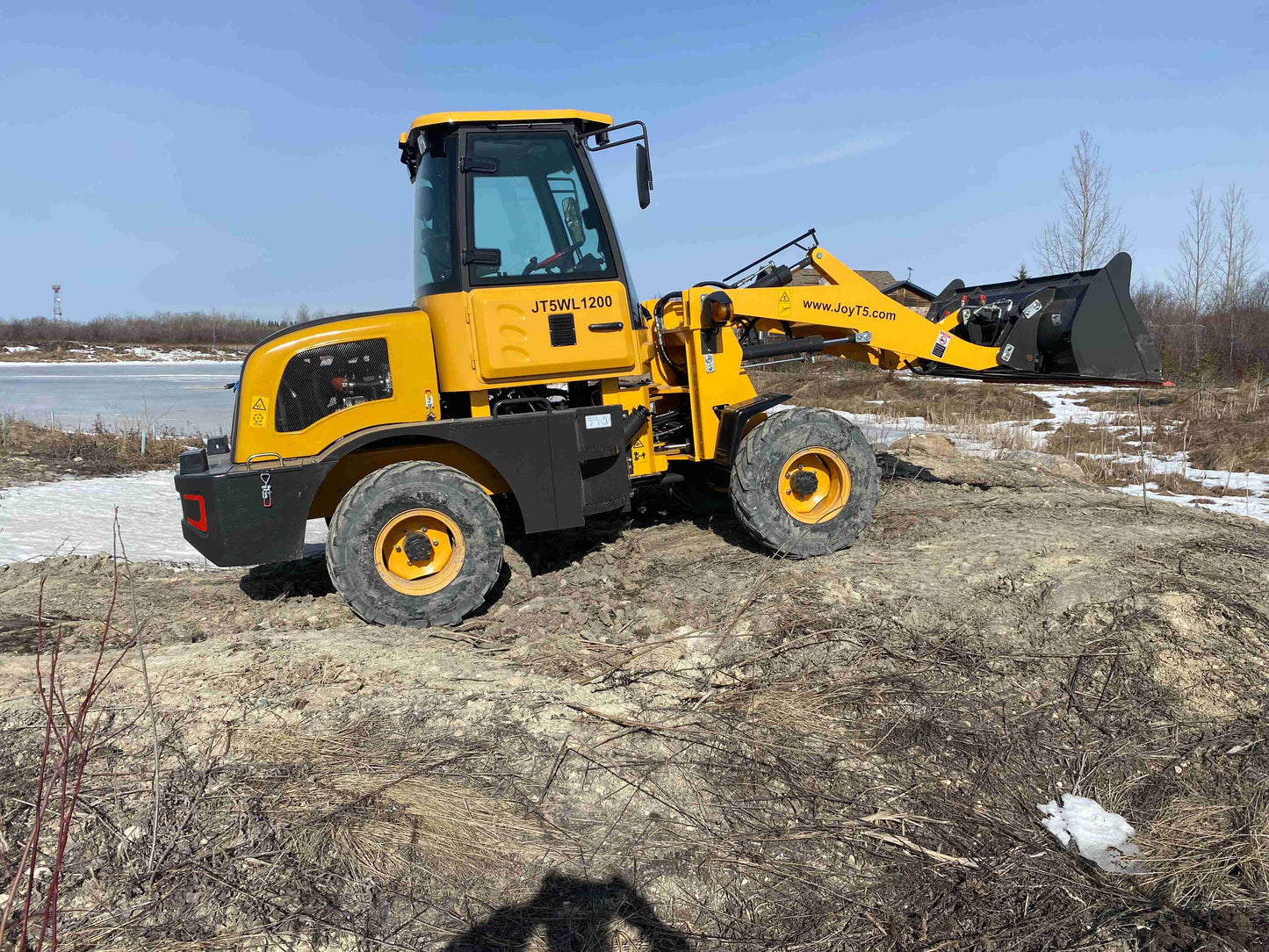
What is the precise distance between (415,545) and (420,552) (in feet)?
0.18

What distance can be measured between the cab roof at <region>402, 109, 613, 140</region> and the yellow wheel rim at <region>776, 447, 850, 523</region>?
2.55m

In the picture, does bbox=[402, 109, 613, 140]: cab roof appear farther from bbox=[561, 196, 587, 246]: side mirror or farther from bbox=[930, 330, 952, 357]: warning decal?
bbox=[930, 330, 952, 357]: warning decal

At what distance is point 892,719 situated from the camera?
379 centimetres

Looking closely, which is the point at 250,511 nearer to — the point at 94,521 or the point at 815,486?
the point at 815,486

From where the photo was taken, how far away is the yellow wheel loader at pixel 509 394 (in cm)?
501

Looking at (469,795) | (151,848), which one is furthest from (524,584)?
(151,848)

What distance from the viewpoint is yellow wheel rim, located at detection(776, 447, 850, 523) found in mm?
5984

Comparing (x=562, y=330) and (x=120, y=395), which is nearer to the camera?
(x=562, y=330)

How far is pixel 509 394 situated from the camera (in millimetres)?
5566

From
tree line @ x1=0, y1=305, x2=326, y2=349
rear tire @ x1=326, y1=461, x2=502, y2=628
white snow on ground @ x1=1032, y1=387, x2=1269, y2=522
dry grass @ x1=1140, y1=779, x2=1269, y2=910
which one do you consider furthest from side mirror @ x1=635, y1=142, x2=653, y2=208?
tree line @ x1=0, y1=305, x2=326, y2=349

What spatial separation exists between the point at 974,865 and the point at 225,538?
13.4 ft

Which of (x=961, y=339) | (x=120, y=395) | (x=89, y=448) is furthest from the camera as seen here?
(x=120, y=395)

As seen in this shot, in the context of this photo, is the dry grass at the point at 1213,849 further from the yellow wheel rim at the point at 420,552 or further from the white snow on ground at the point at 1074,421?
the white snow on ground at the point at 1074,421

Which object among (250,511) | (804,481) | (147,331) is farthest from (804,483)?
(147,331)
